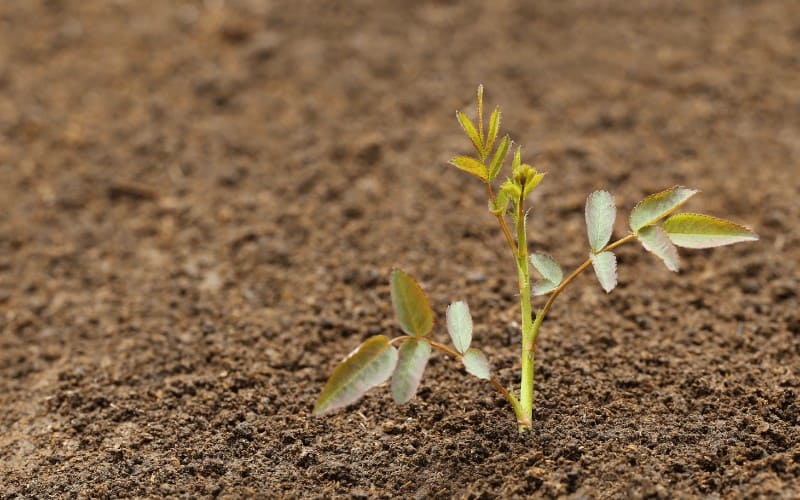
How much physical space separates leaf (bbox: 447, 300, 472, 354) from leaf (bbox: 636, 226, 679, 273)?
0.97 feet

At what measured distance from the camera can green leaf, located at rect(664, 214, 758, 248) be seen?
133cm

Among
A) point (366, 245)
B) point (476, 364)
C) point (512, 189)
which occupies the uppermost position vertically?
point (512, 189)

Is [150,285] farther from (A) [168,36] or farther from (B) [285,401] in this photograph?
(A) [168,36]

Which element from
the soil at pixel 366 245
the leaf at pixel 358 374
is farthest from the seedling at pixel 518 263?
the soil at pixel 366 245

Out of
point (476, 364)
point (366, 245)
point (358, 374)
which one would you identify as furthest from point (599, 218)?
point (366, 245)

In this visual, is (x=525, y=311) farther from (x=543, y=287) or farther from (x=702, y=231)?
(x=702, y=231)

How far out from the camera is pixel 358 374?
51.3 inches

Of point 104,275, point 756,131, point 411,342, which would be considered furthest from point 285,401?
point 756,131

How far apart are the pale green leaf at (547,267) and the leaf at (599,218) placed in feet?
0.22

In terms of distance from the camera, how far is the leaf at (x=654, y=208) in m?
1.37

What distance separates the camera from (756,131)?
256 cm

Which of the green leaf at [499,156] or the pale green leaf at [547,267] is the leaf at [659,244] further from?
the green leaf at [499,156]

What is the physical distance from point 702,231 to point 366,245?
101 centimetres

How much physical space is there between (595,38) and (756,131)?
70cm
